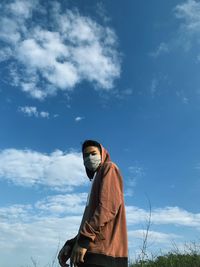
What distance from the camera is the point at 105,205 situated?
3846 millimetres

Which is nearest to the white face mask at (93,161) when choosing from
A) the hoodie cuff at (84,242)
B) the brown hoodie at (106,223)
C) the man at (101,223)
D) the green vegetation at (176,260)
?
the man at (101,223)

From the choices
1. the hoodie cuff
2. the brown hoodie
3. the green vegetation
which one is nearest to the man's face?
the brown hoodie

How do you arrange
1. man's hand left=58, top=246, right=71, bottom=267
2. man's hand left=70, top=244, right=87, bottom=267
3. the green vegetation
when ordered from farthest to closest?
the green vegetation < man's hand left=58, top=246, right=71, bottom=267 < man's hand left=70, top=244, right=87, bottom=267

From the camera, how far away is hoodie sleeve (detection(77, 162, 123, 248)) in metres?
3.72

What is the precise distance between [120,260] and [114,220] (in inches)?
13.8

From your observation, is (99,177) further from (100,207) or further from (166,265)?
(166,265)

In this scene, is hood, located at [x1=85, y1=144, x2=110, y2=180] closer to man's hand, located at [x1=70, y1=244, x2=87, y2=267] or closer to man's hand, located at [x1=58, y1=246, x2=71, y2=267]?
man's hand, located at [x1=58, y1=246, x2=71, y2=267]

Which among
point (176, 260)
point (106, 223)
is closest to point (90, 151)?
point (106, 223)

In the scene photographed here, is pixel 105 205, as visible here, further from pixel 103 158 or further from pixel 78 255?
pixel 103 158

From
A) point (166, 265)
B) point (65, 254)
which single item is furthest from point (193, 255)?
point (65, 254)

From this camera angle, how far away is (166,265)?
11234 millimetres

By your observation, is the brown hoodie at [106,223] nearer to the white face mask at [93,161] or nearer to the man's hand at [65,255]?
the white face mask at [93,161]

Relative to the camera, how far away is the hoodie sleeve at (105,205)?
146 inches

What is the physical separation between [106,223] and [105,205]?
16cm
